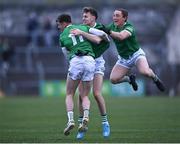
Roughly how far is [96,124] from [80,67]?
486 cm

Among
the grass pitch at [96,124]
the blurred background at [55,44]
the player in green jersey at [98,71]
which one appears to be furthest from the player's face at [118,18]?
the blurred background at [55,44]

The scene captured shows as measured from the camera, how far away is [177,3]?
45.3m

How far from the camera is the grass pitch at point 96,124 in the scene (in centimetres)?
1569

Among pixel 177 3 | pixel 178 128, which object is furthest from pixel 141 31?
pixel 178 128

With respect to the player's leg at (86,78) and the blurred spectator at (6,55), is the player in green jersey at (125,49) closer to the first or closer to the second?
the player's leg at (86,78)

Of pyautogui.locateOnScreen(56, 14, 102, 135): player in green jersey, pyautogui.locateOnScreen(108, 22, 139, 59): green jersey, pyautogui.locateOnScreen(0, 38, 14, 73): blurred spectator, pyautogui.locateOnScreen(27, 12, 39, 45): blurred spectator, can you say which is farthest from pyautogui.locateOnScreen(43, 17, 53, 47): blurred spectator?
pyautogui.locateOnScreen(56, 14, 102, 135): player in green jersey

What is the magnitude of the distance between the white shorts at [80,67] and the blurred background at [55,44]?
23417 mm

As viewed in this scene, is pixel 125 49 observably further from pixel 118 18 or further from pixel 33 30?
pixel 33 30

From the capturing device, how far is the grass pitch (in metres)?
15.7

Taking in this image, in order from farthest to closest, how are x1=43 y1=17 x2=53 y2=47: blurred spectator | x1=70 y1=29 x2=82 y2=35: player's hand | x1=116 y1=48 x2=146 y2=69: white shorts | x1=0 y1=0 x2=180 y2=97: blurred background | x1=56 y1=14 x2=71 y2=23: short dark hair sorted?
x1=43 y1=17 x2=53 y2=47: blurred spectator < x1=0 y1=0 x2=180 y2=97: blurred background < x1=116 y1=48 x2=146 y2=69: white shorts < x1=56 y1=14 x2=71 y2=23: short dark hair < x1=70 y1=29 x2=82 y2=35: player's hand

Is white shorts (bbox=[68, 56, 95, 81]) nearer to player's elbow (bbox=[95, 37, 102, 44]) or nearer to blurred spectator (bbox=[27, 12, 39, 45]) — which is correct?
player's elbow (bbox=[95, 37, 102, 44])

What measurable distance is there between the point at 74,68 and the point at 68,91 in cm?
54

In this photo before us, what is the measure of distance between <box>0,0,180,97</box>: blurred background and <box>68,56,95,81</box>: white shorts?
76.8ft

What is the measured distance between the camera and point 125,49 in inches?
712
